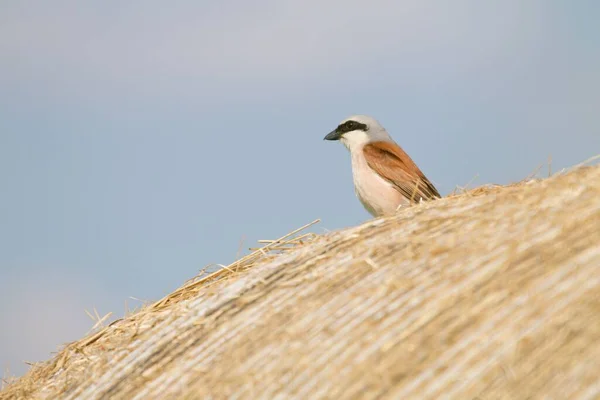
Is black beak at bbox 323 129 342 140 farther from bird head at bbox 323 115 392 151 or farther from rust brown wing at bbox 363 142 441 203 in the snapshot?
rust brown wing at bbox 363 142 441 203

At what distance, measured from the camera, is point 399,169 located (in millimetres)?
7941

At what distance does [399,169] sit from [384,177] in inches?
5.7

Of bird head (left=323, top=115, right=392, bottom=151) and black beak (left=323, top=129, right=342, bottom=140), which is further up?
black beak (left=323, top=129, right=342, bottom=140)

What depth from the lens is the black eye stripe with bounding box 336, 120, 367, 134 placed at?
8.76m

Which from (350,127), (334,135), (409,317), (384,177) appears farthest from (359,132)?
(409,317)

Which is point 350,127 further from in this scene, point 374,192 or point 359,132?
point 374,192

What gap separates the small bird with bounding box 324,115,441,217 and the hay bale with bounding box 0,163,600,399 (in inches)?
104

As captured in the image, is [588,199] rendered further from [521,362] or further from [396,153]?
[396,153]

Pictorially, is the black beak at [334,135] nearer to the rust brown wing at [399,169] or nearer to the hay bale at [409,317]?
the rust brown wing at [399,169]

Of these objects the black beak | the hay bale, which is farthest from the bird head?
the hay bale

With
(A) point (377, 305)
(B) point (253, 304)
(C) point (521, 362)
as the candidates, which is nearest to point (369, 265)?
(A) point (377, 305)

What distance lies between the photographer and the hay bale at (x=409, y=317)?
4152mm

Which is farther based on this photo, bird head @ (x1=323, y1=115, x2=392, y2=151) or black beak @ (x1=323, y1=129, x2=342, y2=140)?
black beak @ (x1=323, y1=129, x2=342, y2=140)

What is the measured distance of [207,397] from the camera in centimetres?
467
